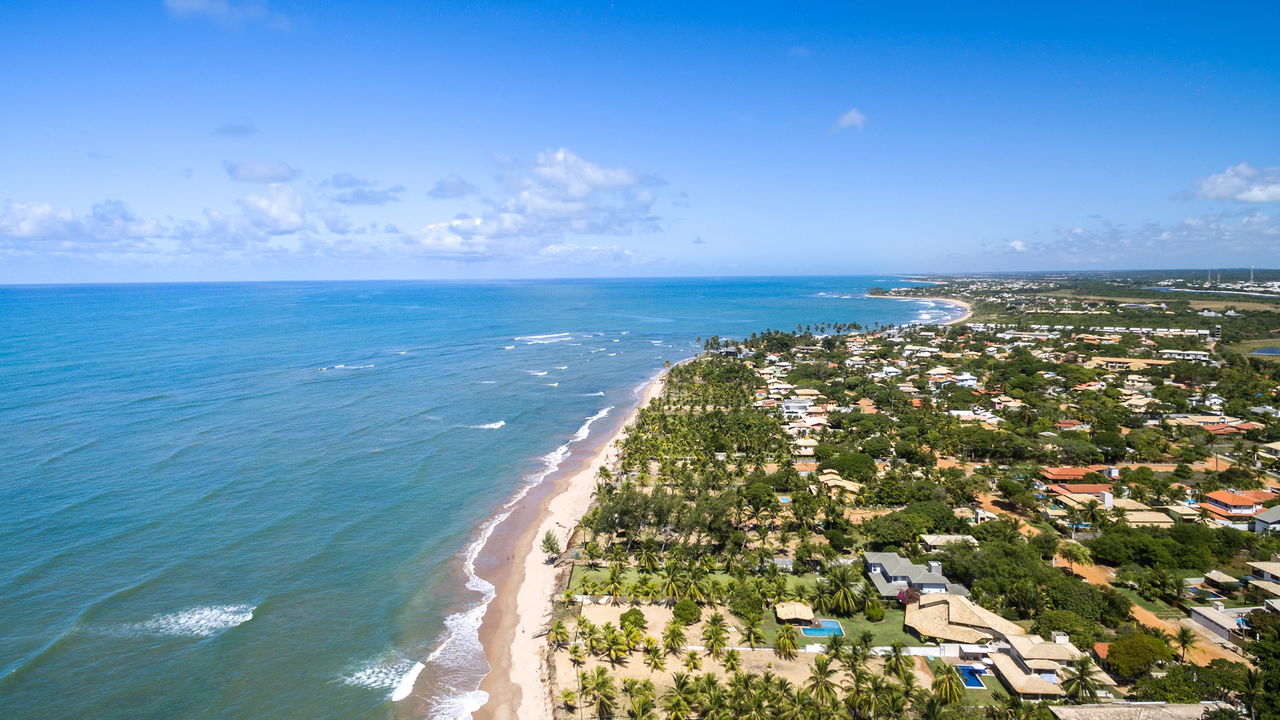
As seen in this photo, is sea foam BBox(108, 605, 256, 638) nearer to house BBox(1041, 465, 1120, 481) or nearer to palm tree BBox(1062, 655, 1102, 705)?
palm tree BBox(1062, 655, 1102, 705)

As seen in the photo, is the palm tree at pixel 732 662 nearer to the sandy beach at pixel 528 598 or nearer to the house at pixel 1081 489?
the sandy beach at pixel 528 598

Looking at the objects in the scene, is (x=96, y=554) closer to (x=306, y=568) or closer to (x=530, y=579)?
(x=306, y=568)

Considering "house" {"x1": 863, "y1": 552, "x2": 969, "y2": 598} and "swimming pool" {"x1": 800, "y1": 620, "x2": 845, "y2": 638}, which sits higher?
"house" {"x1": 863, "y1": 552, "x2": 969, "y2": 598}

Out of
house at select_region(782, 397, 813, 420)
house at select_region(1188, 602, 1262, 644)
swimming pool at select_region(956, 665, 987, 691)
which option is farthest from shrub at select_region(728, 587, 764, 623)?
house at select_region(782, 397, 813, 420)

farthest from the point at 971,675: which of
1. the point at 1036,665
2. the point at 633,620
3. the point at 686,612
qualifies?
the point at 633,620

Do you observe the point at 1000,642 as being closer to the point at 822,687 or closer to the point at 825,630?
the point at 825,630

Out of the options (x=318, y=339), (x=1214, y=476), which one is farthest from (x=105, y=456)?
(x=1214, y=476)
